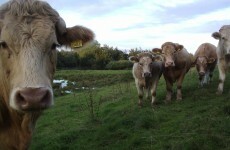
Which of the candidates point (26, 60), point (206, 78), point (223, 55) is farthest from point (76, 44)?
point (206, 78)

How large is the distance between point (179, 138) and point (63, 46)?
411cm

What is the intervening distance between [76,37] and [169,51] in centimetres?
760

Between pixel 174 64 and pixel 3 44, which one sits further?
pixel 174 64

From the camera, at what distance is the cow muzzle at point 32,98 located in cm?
387

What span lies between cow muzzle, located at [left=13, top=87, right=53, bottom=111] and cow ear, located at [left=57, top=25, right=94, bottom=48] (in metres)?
1.54

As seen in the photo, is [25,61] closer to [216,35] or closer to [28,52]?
[28,52]

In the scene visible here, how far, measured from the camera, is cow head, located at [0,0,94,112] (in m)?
3.95

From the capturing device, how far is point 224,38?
12.4 m

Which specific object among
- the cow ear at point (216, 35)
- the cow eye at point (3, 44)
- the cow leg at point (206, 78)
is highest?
the cow ear at point (216, 35)

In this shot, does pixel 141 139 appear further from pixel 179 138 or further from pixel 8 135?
pixel 8 135

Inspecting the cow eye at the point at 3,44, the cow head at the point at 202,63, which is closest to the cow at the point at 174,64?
the cow head at the point at 202,63

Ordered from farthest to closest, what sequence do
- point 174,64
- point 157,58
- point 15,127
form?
point 157,58 < point 174,64 < point 15,127

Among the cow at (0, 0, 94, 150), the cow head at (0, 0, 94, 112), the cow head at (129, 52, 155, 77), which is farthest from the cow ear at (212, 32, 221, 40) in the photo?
the cow head at (0, 0, 94, 112)

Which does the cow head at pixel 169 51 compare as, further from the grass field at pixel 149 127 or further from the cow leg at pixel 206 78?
the cow leg at pixel 206 78
